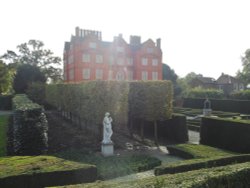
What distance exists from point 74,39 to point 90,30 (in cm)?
396

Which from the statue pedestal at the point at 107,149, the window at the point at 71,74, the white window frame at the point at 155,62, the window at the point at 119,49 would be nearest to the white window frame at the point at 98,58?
the window at the point at 119,49

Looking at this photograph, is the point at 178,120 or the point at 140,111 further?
the point at 178,120

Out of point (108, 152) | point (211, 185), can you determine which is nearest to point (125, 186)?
point (211, 185)

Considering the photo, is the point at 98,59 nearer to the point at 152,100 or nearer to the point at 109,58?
the point at 109,58

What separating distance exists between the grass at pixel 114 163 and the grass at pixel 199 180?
4.87 meters

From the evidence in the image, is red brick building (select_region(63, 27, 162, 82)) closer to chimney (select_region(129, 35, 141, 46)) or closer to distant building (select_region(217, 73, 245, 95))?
chimney (select_region(129, 35, 141, 46))

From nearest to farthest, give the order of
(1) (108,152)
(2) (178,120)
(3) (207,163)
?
1. (3) (207,163)
2. (1) (108,152)
3. (2) (178,120)

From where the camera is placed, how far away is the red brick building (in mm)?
50275

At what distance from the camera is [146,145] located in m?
17.0

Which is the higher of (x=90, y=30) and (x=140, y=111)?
(x=90, y=30)

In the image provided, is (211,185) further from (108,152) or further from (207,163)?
(108,152)

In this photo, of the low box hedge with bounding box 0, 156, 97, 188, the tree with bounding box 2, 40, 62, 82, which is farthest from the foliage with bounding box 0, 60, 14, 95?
the low box hedge with bounding box 0, 156, 97, 188

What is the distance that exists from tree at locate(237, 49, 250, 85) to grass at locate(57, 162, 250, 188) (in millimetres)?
61105

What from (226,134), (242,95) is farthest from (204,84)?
(226,134)
